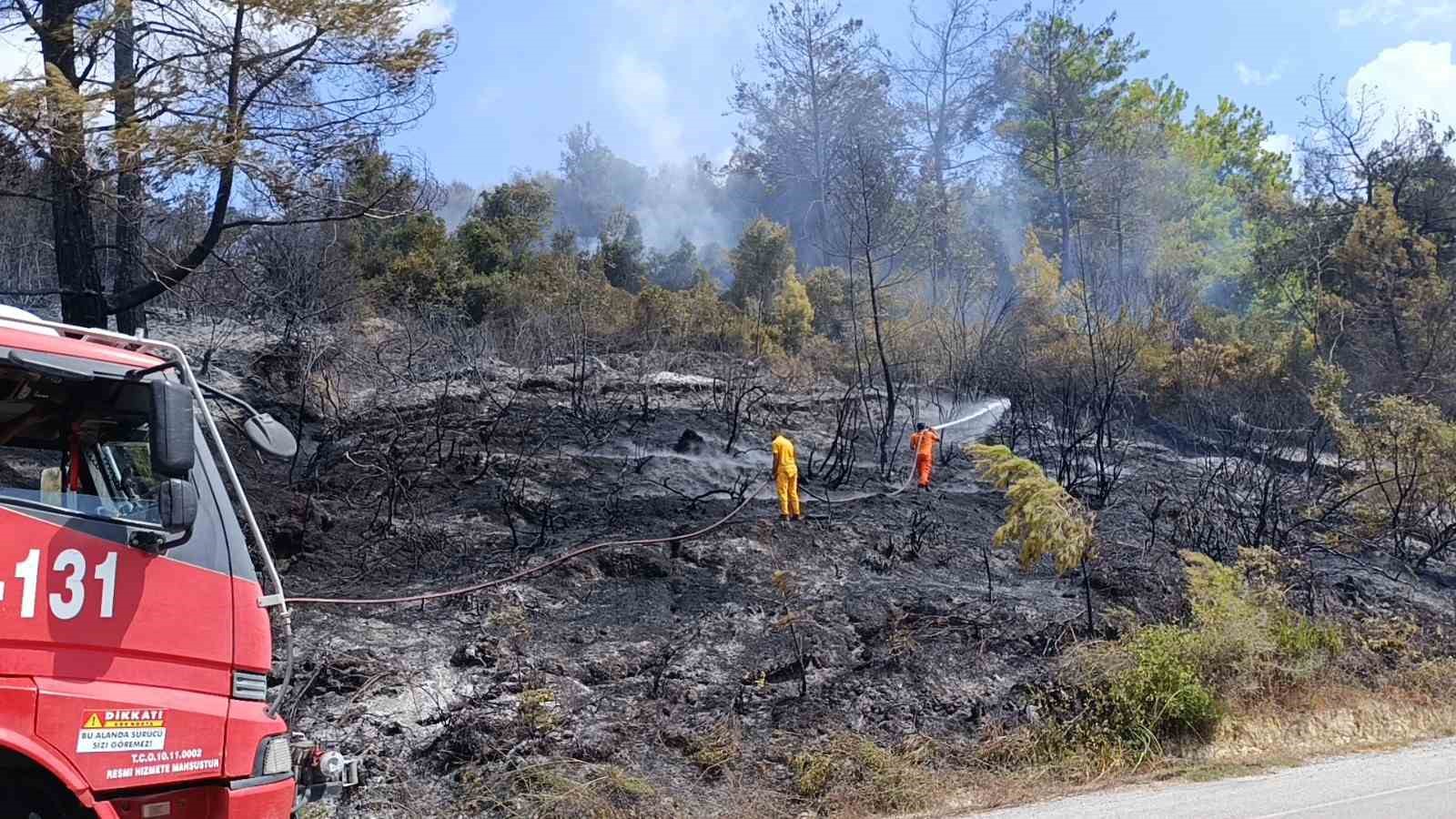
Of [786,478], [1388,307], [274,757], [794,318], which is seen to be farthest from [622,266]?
[274,757]

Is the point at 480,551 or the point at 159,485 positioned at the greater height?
the point at 159,485

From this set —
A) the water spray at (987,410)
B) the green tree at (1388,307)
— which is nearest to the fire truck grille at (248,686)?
the water spray at (987,410)

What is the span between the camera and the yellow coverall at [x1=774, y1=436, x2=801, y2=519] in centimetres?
1503

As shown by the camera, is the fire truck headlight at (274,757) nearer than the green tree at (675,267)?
Yes

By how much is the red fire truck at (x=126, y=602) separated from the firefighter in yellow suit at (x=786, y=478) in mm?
9902

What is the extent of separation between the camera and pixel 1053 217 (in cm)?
5166

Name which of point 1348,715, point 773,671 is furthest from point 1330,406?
point 773,671

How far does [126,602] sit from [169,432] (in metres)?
0.68

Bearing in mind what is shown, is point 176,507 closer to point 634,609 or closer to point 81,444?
point 81,444

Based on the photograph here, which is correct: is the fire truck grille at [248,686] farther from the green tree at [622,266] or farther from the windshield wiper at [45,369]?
the green tree at [622,266]

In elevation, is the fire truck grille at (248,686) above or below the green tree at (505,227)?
below

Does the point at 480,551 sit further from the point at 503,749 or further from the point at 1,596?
the point at 1,596

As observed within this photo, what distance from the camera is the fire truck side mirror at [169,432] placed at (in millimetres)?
4641

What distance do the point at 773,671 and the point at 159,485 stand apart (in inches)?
277
